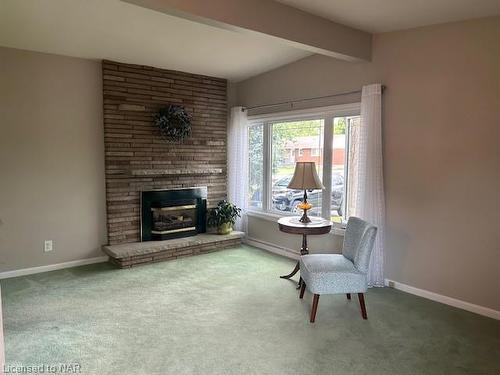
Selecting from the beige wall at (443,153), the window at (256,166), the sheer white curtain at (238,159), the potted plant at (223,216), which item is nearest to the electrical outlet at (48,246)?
the potted plant at (223,216)

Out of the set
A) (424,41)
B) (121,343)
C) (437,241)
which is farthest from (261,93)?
(121,343)

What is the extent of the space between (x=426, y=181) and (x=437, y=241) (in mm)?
581

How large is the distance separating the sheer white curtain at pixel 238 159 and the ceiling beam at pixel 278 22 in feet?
7.10

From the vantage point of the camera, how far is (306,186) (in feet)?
12.3

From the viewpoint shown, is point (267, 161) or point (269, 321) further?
point (267, 161)

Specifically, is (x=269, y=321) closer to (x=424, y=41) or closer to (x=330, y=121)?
(x=330, y=121)

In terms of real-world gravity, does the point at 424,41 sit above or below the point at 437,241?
above

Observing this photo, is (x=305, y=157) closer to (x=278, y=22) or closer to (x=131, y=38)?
(x=278, y=22)

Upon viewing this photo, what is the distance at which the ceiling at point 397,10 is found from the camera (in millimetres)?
2789

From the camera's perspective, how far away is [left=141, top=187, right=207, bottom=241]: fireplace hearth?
15.9ft

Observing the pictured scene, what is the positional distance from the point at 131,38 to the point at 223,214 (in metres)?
2.63

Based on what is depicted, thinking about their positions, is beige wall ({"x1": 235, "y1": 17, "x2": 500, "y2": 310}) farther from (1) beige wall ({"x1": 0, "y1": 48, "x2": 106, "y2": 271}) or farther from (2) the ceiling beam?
(1) beige wall ({"x1": 0, "y1": 48, "x2": 106, "y2": 271})

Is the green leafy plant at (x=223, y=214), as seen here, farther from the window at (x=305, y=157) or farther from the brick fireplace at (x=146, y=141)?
the window at (x=305, y=157)

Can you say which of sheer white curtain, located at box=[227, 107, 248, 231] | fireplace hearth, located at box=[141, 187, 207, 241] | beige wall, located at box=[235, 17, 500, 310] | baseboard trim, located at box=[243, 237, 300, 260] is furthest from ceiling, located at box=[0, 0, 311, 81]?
baseboard trim, located at box=[243, 237, 300, 260]
